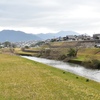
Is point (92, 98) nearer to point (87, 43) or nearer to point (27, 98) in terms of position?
point (27, 98)

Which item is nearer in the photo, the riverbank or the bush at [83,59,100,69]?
the bush at [83,59,100,69]

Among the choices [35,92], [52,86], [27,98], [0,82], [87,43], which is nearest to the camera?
[27,98]

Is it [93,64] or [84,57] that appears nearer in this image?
[93,64]

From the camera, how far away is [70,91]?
20125 millimetres

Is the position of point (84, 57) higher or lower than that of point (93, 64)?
lower

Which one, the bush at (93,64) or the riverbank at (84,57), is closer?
the bush at (93,64)

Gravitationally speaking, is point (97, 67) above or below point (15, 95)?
below

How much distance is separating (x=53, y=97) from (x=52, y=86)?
4.18 meters

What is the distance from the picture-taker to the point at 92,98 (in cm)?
1792

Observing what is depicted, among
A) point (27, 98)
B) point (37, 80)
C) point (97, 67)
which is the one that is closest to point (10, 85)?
point (37, 80)

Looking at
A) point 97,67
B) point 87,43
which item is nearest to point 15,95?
point 97,67

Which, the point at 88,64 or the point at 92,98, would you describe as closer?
the point at 92,98

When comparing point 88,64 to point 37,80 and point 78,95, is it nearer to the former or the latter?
point 37,80

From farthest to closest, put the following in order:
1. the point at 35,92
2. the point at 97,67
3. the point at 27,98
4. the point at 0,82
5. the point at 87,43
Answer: the point at 87,43, the point at 97,67, the point at 0,82, the point at 35,92, the point at 27,98
